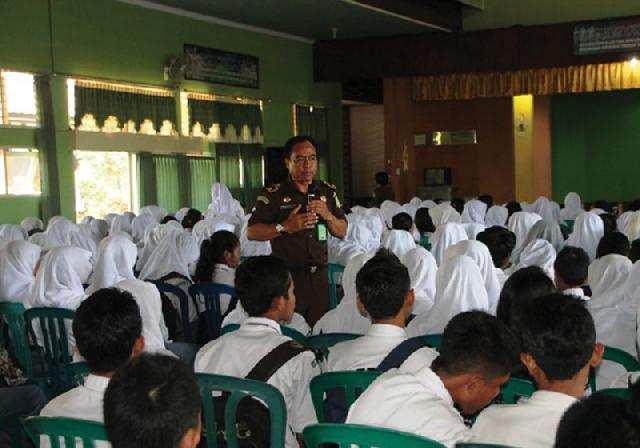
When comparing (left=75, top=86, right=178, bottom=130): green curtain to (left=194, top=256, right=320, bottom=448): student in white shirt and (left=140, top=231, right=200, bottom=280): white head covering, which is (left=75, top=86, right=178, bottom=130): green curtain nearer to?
(left=140, top=231, right=200, bottom=280): white head covering

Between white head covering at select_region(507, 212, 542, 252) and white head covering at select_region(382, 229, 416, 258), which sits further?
white head covering at select_region(507, 212, 542, 252)

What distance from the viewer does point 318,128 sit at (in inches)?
683

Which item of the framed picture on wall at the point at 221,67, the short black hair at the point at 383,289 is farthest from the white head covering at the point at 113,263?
the framed picture on wall at the point at 221,67

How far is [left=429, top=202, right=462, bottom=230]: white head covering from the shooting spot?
380 inches

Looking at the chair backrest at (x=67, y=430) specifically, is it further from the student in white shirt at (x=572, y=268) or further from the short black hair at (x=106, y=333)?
the student in white shirt at (x=572, y=268)

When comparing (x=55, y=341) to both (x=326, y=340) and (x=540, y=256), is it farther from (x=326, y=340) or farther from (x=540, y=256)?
(x=540, y=256)

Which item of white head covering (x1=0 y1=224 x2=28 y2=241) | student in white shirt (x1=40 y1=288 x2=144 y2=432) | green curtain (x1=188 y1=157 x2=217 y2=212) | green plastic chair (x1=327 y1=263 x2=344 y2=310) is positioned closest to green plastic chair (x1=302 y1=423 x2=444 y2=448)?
student in white shirt (x1=40 y1=288 x2=144 y2=432)

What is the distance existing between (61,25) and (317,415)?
10.0m

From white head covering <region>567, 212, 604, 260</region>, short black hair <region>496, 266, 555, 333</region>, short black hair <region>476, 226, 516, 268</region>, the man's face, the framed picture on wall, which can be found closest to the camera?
short black hair <region>496, 266, 555, 333</region>

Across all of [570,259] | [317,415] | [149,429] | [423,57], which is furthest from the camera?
[423,57]

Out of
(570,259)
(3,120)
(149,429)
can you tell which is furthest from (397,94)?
(149,429)

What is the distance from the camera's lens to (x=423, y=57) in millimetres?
15547

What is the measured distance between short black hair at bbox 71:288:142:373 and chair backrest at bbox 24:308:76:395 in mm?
1908

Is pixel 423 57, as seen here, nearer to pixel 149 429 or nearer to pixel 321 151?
A: pixel 321 151
